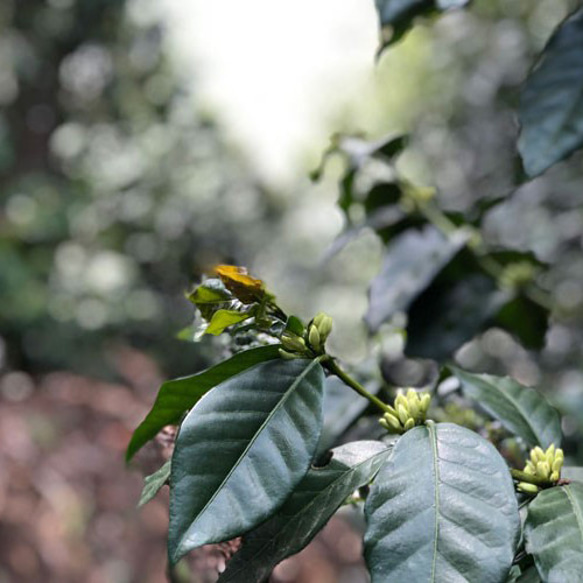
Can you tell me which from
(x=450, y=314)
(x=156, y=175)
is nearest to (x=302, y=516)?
(x=450, y=314)

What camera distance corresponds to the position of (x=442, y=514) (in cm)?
37

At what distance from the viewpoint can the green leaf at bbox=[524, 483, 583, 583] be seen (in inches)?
13.9

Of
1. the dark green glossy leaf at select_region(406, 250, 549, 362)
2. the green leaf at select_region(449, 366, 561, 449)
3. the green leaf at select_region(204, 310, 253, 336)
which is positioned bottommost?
the dark green glossy leaf at select_region(406, 250, 549, 362)

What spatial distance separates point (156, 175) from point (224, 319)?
4555mm

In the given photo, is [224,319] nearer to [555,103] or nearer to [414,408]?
[414,408]

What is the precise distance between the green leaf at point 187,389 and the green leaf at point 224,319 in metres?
0.02

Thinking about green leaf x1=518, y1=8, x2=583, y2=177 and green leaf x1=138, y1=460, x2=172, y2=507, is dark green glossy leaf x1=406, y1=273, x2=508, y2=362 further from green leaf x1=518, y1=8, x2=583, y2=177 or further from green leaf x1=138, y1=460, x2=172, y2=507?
green leaf x1=138, y1=460, x2=172, y2=507

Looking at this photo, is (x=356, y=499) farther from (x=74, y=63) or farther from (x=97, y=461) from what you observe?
(x=74, y=63)

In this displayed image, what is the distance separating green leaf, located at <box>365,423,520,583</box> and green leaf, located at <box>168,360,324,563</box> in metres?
0.04

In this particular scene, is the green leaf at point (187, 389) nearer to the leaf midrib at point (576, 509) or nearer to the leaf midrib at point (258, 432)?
the leaf midrib at point (258, 432)

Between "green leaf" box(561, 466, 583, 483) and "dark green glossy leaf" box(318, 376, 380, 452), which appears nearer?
"green leaf" box(561, 466, 583, 483)

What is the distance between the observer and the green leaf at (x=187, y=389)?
429 millimetres

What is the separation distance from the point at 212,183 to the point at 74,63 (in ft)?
5.26

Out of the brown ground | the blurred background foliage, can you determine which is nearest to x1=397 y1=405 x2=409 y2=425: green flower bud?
the brown ground
